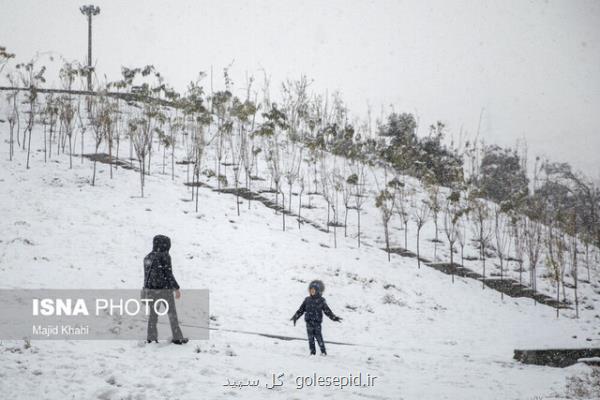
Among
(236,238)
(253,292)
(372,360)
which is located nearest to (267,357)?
(372,360)

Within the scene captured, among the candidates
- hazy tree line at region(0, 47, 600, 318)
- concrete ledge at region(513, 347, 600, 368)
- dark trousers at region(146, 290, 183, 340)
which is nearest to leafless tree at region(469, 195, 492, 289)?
hazy tree line at region(0, 47, 600, 318)

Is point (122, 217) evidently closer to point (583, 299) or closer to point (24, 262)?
point (24, 262)

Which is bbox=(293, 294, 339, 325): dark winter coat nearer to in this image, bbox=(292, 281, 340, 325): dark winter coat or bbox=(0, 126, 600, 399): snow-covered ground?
bbox=(292, 281, 340, 325): dark winter coat

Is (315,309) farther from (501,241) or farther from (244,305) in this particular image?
(501,241)

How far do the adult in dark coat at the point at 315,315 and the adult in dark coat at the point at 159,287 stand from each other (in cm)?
237

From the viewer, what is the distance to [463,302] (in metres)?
15.5

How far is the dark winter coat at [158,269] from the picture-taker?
696 centimetres

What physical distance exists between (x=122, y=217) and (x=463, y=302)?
1351 centimetres

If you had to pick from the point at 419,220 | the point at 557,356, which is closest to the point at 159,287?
the point at 557,356

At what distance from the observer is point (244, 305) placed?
11.6m

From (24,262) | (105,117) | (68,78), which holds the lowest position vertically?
(24,262)

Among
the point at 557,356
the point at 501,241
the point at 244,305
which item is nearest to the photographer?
the point at 557,356

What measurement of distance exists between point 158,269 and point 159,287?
310mm

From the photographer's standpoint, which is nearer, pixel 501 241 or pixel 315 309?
pixel 315 309
